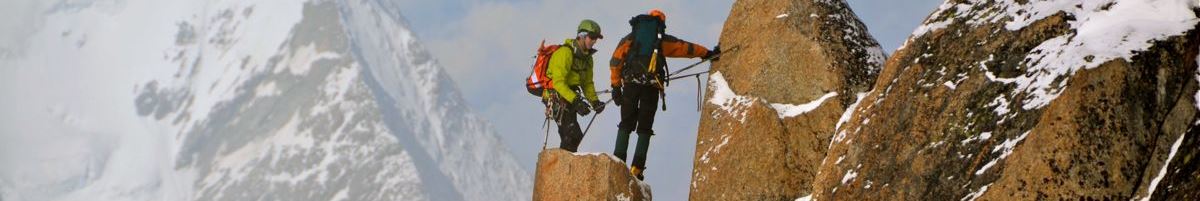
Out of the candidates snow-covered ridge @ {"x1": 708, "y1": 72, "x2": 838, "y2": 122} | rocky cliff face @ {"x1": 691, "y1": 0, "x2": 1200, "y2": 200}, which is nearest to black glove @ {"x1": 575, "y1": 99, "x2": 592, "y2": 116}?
snow-covered ridge @ {"x1": 708, "y1": 72, "x2": 838, "y2": 122}

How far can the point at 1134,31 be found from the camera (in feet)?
34.6

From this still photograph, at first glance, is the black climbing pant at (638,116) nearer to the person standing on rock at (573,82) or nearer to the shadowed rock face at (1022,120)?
the person standing on rock at (573,82)

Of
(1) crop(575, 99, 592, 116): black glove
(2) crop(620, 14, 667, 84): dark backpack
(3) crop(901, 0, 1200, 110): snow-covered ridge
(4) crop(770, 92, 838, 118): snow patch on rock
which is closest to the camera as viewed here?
(3) crop(901, 0, 1200, 110): snow-covered ridge

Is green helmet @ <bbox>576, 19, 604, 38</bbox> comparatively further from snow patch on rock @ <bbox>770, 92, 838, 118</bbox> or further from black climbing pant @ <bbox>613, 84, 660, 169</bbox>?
snow patch on rock @ <bbox>770, 92, 838, 118</bbox>

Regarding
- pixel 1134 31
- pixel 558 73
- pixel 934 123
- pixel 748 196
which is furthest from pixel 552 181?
pixel 1134 31

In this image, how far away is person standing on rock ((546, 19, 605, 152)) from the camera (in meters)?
17.8

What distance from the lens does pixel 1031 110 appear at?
418 inches

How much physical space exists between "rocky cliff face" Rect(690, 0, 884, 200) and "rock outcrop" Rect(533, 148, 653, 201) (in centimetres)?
79

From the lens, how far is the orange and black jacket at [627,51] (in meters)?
17.6

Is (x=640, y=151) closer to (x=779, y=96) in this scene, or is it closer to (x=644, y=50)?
(x=644, y=50)

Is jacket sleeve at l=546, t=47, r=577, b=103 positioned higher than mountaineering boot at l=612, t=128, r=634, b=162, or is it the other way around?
jacket sleeve at l=546, t=47, r=577, b=103

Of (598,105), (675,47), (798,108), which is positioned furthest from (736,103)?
(598,105)

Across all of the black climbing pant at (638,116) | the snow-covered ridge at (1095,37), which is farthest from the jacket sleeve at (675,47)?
the snow-covered ridge at (1095,37)

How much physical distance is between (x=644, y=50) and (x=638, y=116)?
0.88 metres
